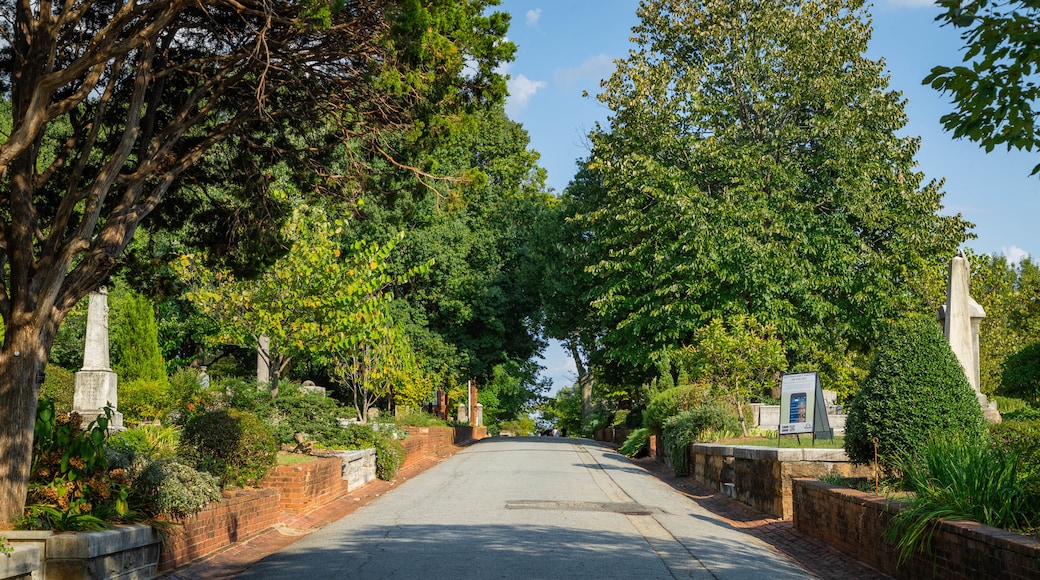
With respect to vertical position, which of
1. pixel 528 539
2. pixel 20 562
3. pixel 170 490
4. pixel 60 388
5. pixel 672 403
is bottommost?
pixel 528 539

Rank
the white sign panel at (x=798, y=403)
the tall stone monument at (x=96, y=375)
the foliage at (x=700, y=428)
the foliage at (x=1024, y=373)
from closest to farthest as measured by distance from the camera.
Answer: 1. the white sign panel at (x=798, y=403)
2. the tall stone monument at (x=96, y=375)
3. the foliage at (x=700, y=428)
4. the foliage at (x=1024, y=373)

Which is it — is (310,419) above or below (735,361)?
below

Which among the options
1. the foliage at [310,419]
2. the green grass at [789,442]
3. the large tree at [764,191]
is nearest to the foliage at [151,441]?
the foliage at [310,419]

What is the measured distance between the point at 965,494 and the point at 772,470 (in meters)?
6.14

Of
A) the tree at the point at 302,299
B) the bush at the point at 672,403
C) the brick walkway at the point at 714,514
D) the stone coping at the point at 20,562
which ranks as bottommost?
the brick walkway at the point at 714,514

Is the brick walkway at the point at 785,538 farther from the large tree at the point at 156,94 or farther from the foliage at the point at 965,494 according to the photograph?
the large tree at the point at 156,94

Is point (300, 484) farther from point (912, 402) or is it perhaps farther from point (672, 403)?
point (672, 403)

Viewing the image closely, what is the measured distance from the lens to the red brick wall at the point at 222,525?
9.25 meters

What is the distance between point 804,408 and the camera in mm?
16672

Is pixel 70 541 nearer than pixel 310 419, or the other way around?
pixel 70 541

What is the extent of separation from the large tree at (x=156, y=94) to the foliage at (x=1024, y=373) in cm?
2921

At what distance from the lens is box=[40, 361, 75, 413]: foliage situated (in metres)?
23.0

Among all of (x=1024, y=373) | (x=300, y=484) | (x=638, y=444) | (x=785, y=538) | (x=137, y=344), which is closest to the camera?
(x=785, y=538)

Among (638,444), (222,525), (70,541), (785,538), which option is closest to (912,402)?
(785,538)
